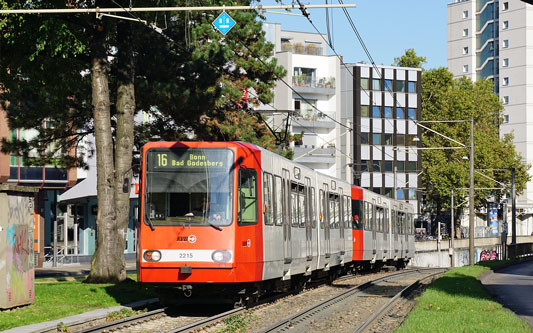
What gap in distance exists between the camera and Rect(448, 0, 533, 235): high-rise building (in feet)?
429

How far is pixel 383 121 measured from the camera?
106000 millimetres

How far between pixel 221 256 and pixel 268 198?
2315mm

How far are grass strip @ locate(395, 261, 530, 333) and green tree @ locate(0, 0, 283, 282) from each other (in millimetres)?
6870

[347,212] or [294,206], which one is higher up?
[294,206]

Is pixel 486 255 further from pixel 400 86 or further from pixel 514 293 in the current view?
pixel 514 293

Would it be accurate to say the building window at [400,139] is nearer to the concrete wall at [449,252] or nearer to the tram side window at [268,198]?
the concrete wall at [449,252]

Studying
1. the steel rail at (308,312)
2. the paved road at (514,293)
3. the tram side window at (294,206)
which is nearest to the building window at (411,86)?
the paved road at (514,293)

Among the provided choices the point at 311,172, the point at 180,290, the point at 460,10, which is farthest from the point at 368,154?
the point at 180,290

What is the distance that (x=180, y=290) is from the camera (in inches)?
762

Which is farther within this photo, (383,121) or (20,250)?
(383,121)

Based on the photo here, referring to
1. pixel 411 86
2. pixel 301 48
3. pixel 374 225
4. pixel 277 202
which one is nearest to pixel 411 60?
pixel 411 86

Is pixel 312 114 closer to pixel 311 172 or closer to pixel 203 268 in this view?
pixel 311 172

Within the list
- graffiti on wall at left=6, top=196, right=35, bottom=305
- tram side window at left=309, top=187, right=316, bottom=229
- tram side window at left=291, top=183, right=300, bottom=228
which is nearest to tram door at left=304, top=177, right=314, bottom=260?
tram side window at left=309, top=187, right=316, bottom=229

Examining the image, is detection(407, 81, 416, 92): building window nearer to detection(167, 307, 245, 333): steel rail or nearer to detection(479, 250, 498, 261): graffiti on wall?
detection(479, 250, 498, 261): graffiti on wall
